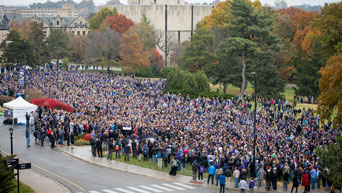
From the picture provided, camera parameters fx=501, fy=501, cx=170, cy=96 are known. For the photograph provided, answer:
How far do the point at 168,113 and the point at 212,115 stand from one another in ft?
13.6

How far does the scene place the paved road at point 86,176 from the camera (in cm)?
2639

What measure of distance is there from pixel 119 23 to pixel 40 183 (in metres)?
82.6

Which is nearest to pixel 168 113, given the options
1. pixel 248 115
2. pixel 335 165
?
pixel 248 115

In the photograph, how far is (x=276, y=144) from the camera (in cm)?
3362

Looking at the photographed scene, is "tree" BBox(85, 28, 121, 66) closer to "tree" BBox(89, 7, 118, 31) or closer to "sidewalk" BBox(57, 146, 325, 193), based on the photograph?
"tree" BBox(89, 7, 118, 31)

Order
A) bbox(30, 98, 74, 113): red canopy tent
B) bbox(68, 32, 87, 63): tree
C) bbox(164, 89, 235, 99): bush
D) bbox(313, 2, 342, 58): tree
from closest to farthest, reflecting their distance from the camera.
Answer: bbox(30, 98, 74, 113): red canopy tent
bbox(313, 2, 342, 58): tree
bbox(164, 89, 235, 99): bush
bbox(68, 32, 87, 63): tree

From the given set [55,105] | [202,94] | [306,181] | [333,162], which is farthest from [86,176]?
[202,94]

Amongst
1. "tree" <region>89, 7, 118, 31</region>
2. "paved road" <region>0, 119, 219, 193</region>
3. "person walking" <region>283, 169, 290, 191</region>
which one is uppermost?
"tree" <region>89, 7, 118, 31</region>

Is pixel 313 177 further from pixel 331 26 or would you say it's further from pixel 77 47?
pixel 77 47

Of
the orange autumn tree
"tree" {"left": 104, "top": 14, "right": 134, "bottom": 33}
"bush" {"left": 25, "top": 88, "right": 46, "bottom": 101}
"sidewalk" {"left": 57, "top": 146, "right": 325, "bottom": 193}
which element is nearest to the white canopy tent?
"bush" {"left": 25, "top": 88, "right": 46, "bottom": 101}

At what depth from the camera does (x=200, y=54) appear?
2955 inches

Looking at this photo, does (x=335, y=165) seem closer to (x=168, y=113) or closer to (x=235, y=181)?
(x=235, y=181)

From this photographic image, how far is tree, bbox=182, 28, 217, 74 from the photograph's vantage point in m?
73.4

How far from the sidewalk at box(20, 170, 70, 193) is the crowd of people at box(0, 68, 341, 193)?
18.1 ft
